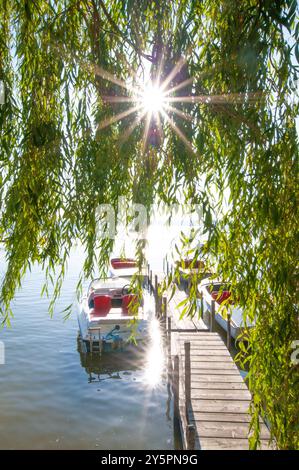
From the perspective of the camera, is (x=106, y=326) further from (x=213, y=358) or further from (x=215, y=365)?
(x=215, y=365)

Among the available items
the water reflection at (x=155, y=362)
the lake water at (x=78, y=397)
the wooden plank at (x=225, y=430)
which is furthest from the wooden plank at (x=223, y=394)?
the water reflection at (x=155, y=362)

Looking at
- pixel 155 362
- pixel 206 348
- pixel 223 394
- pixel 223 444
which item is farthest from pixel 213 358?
pixel 155 362

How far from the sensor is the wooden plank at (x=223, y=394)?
9188 millimetres

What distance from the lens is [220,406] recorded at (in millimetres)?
8781

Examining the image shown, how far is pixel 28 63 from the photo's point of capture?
3.45 metres

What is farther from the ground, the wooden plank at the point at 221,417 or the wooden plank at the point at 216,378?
the wooden plank at the point at 216,378

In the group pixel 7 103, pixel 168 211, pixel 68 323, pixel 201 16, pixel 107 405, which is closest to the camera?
pixel 7 103

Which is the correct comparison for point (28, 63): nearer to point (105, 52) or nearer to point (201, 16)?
point (105, 52)

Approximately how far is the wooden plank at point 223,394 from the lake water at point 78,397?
213 cm

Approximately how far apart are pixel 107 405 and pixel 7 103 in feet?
38.7

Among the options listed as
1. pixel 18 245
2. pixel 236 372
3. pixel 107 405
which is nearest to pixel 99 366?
pixel 107 405

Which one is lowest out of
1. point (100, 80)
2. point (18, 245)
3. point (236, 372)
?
point (236, 372)

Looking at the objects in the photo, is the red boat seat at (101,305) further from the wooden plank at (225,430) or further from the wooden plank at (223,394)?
the wooden plank at (225,430)

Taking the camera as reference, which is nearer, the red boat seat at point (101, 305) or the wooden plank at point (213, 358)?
the wooden plank at point (213, 358)
